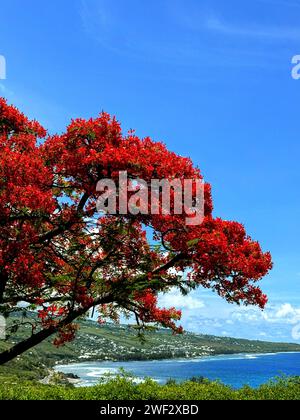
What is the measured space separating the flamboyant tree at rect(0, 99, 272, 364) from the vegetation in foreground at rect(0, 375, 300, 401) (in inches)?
98.2

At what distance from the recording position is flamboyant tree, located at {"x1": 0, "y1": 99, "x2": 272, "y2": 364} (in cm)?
1703

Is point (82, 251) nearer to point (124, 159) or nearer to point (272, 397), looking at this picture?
point (124, 159)

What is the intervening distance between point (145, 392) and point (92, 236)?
22.8 feet

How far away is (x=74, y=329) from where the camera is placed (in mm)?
23516

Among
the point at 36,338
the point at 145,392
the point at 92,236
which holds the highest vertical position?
the point at 92,236

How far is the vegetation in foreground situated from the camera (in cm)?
2061

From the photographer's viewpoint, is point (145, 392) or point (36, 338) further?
point (145, 392)

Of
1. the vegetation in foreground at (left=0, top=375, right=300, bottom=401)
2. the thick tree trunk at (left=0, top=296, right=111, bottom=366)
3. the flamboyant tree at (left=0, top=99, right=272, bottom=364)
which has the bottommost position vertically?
the vegetation in foreground at (left=0, top=375, right=300, bottom=401)

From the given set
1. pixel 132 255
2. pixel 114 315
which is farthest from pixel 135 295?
pixel 114 315

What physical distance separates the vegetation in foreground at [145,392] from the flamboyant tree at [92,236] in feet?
8.18

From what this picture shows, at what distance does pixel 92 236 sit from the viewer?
2061 centimetres

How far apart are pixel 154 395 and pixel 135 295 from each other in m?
4.22

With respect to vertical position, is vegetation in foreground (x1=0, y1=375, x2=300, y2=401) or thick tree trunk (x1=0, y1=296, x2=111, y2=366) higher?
thick tree trunk (x1=0, y1=296, x2=111, y2=366)

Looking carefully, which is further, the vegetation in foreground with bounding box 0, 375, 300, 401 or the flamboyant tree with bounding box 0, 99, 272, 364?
the vegetation in foreground with bounding box 0, 375, 300, 401
